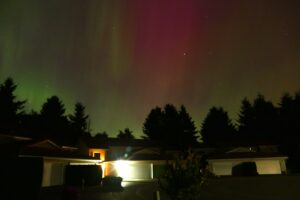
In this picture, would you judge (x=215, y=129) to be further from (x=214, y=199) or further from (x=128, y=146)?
(x=214, y=199)

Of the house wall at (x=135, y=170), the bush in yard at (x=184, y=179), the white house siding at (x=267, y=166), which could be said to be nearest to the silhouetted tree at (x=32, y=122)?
the house wall at (x=135, y=170)

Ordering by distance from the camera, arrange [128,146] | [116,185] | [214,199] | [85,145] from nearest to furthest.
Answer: [214,199] < [116,185] < [85,145] < [128,146]

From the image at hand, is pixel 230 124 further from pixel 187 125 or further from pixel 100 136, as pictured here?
pixel 100 136

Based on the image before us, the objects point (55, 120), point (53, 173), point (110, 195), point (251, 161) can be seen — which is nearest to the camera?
point (110, 195)

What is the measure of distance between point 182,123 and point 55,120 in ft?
121

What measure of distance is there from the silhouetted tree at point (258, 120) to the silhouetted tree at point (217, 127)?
3486 millimetres

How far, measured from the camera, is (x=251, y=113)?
81.0m

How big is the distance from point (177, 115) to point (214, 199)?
70.9 m

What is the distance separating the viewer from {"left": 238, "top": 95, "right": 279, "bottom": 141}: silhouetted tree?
68000 millimetres

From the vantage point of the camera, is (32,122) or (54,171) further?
(32,122)

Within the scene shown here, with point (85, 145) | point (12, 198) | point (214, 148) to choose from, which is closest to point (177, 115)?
point (214, 148)

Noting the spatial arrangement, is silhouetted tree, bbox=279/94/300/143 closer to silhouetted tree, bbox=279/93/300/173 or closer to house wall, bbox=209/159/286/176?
silhouetted tree, bbox=279/93/300/173

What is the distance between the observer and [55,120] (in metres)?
71.6

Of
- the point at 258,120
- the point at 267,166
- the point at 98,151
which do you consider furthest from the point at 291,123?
the point at 98,151
